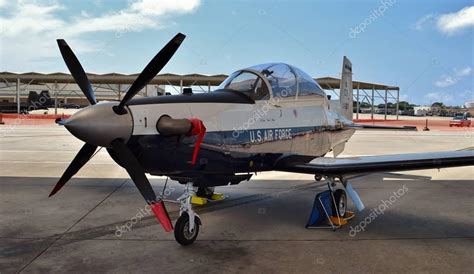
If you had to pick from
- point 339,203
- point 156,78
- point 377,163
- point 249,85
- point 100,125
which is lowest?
point 339,203

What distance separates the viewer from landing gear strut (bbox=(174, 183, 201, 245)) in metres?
5.33

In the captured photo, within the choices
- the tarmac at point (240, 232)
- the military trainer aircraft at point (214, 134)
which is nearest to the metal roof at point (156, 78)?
the tarmac at point (240, 232)

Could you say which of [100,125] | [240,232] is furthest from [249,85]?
[100,125]

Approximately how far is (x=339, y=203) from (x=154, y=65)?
13.0 feet

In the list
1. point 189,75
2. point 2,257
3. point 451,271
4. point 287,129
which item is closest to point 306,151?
point 287,129

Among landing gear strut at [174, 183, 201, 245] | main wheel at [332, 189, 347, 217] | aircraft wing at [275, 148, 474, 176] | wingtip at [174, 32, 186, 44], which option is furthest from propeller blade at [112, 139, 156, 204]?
main wheel at [332, 189, 347, 217]

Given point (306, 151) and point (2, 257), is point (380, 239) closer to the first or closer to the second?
point (306, 151)

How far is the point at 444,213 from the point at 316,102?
9.89 ft

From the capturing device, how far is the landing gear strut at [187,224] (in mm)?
5332

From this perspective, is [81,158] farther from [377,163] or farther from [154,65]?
[377,163]

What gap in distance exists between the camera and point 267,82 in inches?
242

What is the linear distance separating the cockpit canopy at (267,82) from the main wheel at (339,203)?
70.6 inches

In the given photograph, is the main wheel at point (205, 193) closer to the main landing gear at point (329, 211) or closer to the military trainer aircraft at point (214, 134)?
the military trainer aircraft at point (214, 134)

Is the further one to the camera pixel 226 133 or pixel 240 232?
pixel 240 232
